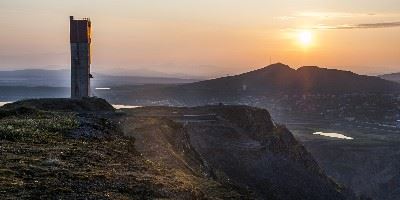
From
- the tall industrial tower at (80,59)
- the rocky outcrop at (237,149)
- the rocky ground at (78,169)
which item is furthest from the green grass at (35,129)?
the tall industrial tower at (80,59)

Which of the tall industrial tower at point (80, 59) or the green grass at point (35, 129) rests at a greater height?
the tall industrial tower at point (80, 59)

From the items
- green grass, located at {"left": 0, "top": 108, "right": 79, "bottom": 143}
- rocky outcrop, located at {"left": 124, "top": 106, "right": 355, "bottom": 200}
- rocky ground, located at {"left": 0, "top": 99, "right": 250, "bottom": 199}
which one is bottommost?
rocky outcrop, located at {"left": 124, "top": 106, "right": 355, "bottom": 200}

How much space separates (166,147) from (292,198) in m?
16.8

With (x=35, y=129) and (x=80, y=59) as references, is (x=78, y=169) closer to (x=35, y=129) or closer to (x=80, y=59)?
(x=35, y=129)

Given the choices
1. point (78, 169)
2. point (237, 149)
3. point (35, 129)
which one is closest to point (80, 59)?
point (237, 149)

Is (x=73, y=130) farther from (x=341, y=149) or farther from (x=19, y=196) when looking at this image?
(x=341, y=149)

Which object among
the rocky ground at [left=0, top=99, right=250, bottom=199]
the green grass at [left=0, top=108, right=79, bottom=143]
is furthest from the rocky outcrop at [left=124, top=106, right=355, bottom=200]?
the rocky ground at [left=0, top=99, right=250, bottom=199]

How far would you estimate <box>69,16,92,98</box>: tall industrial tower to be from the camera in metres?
79.2

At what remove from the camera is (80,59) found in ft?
260

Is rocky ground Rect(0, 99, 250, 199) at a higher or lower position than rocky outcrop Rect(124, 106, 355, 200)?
higher

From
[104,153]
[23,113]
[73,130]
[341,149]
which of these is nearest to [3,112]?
[23,113]

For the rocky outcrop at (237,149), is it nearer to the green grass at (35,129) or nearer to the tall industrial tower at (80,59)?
the green grass at (35,129)

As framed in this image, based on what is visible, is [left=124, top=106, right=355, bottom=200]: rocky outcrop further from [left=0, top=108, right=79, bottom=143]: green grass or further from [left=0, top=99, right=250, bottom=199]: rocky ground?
[left=0, top=99, right=250, bottom=199]: rocky ground

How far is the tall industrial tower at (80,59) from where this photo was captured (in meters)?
79.2
